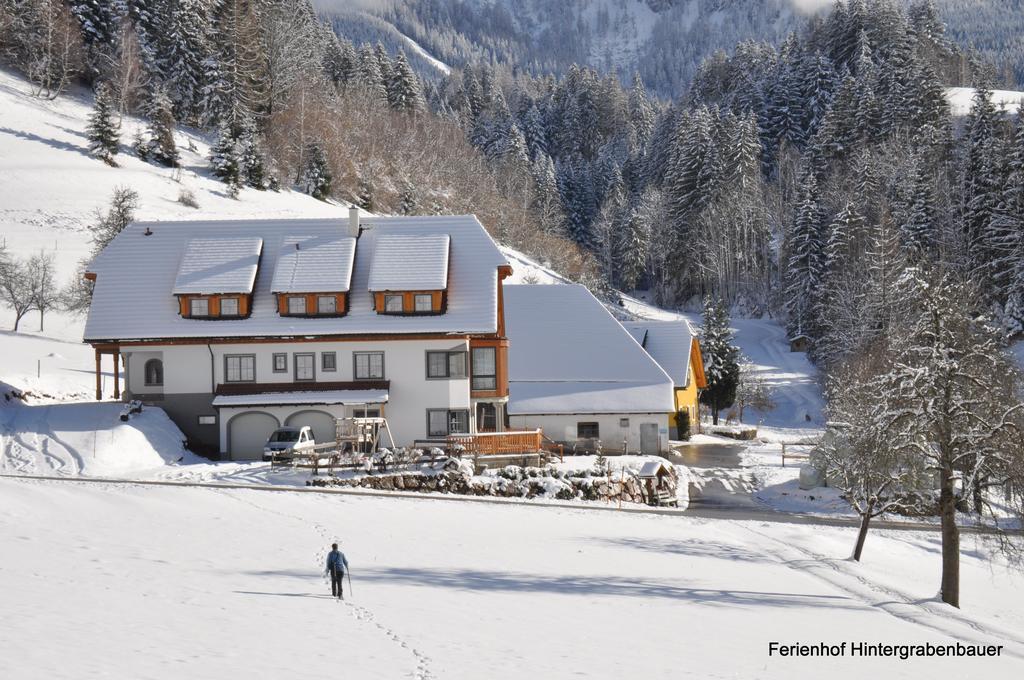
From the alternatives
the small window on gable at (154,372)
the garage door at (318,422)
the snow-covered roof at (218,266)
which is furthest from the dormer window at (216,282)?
the garage door at (318,422)

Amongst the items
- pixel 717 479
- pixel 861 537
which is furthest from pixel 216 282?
pixel 861 537

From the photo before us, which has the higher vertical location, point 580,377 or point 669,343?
→ point 669,343

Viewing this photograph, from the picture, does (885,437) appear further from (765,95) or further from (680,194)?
(765,95)

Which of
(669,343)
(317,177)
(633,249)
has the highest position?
(317,177)

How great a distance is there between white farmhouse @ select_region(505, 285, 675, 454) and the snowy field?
587 inches

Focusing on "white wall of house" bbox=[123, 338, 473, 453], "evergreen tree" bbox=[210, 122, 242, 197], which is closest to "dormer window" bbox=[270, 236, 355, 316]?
"white wall of house" bbox=[123, 338, 473, 453]

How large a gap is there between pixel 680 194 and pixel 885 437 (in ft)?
309

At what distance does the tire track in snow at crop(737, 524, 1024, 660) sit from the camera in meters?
18.1

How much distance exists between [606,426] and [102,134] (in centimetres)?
4771

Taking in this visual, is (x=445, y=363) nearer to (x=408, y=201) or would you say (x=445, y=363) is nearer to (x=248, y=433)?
(x=248, y=433)

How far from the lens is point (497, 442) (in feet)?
118

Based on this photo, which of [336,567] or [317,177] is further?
[317,177]

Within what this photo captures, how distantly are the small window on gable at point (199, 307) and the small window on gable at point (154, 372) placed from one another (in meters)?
2.46

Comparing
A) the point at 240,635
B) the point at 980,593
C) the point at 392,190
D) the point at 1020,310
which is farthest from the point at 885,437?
the point at 392,190
